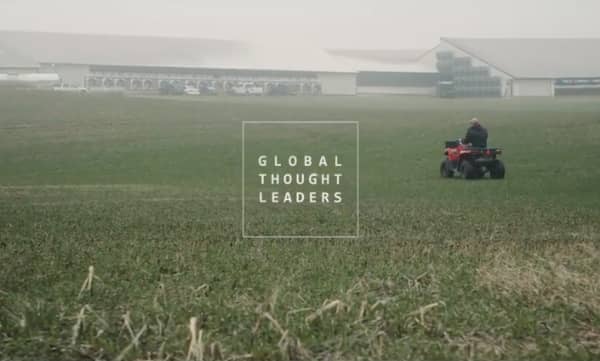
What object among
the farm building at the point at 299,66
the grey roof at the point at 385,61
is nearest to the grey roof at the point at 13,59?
the farm building at the point at 299,66

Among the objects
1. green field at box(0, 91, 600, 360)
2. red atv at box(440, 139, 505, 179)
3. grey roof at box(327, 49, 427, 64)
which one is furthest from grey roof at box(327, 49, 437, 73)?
red atv at box(440, 139, 505, 179)

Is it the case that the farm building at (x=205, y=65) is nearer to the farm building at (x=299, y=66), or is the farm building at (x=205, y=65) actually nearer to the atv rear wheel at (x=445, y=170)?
the farm building at (x=299, y=66)

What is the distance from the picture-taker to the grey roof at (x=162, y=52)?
692 cm

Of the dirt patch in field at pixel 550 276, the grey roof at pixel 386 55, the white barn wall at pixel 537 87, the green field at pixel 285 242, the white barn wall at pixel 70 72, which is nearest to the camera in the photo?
the green field at pixel 285 242

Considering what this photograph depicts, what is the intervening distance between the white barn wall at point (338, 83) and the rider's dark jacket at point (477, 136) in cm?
89

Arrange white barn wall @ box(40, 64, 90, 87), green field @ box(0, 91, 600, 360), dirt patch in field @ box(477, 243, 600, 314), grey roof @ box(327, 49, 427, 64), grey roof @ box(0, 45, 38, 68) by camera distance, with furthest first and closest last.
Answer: grey roof @ box(327, 49, 427, 64) < white barn wall @ box(40, 64, 90, 87) < grey roof @ box(0, 45, 38, 68) < dirt patch in field @ box(477, 243, 600, 314) < green field @ box(0, 91, 600, 360)

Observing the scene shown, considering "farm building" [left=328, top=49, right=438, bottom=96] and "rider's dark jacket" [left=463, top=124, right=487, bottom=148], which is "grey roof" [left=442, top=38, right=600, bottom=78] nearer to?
"farm building" [left=328, top=49, right=438, bottom=96]

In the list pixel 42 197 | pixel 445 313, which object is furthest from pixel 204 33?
pixel 445 313

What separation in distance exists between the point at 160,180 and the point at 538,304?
9.14ft

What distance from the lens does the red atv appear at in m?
6.88

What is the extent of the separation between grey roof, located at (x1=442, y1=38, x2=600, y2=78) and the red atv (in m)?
0.72

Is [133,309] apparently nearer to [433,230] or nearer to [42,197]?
[42,197]

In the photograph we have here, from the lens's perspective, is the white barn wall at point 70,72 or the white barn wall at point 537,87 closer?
the white barn wall at point 70,72

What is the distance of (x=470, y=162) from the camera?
22.6 ft
